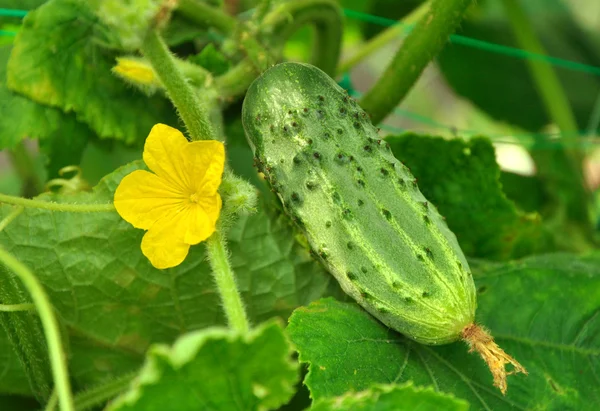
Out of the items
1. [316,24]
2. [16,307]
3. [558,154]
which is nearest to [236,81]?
[316,24]

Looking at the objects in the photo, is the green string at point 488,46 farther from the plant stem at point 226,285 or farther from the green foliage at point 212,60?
the plant stem at point 226,285

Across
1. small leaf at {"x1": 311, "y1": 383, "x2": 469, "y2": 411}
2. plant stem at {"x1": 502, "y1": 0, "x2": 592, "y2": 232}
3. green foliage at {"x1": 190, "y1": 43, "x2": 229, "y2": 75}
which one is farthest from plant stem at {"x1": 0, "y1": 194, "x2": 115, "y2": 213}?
plant stem at {"x1": 502, "y1": 0, "x2": 592, "y2": 232}

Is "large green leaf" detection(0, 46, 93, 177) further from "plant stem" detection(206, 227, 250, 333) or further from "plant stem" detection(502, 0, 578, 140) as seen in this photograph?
"plant stem" detection(502, 0, 578, 140)

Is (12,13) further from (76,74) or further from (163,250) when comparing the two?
(163,250)

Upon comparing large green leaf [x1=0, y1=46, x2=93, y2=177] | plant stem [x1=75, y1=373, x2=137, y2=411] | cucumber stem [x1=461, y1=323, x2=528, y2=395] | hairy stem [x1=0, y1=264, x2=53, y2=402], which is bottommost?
plant stem [x1=75, y1=373, x2=137, y2=411]

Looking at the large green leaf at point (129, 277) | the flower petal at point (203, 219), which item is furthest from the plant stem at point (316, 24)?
the flower petal at point (203, 219)

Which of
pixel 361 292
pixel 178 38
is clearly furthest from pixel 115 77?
pixel 361 292

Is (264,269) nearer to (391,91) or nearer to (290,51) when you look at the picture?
(391,91)
